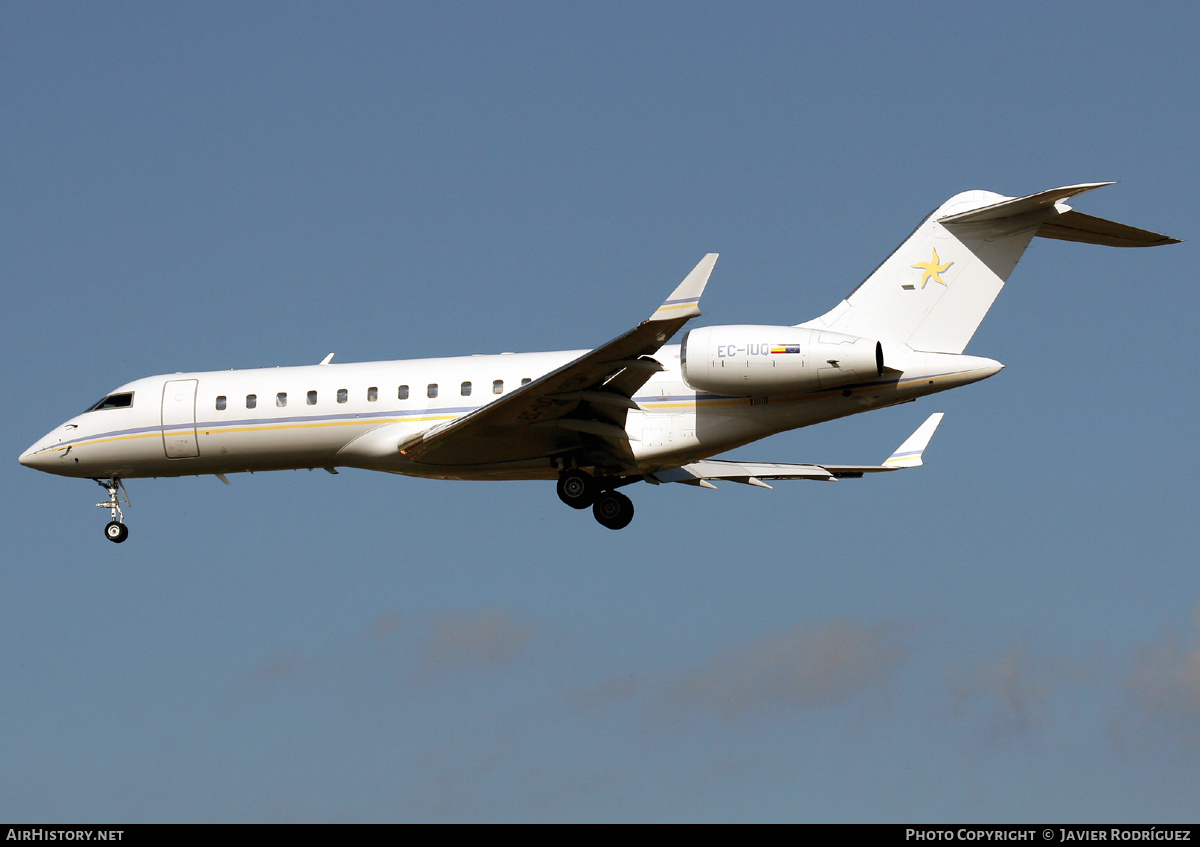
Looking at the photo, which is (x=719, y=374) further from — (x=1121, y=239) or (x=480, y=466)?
(x=1121, y=239)

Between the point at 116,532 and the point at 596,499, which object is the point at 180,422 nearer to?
the point at 116,532

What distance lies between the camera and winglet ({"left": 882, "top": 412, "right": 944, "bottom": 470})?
81.1 ft

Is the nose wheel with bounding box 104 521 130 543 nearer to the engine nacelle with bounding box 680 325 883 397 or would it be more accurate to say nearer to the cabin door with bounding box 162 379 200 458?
the cabin door with bounding box 162 379 200 458

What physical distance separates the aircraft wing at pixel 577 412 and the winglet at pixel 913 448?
4894mm

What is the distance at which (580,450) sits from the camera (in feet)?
75.4

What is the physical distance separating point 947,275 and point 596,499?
6.71 meters

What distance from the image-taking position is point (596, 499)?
23625mm

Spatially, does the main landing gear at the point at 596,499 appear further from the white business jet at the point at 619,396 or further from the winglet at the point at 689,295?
the winglet at the point at 689,295

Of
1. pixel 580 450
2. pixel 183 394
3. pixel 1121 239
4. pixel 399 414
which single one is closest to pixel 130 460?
pixel 183 394

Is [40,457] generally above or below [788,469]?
above

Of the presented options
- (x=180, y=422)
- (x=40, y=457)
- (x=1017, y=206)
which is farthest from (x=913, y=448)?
(x=40, y=457)
